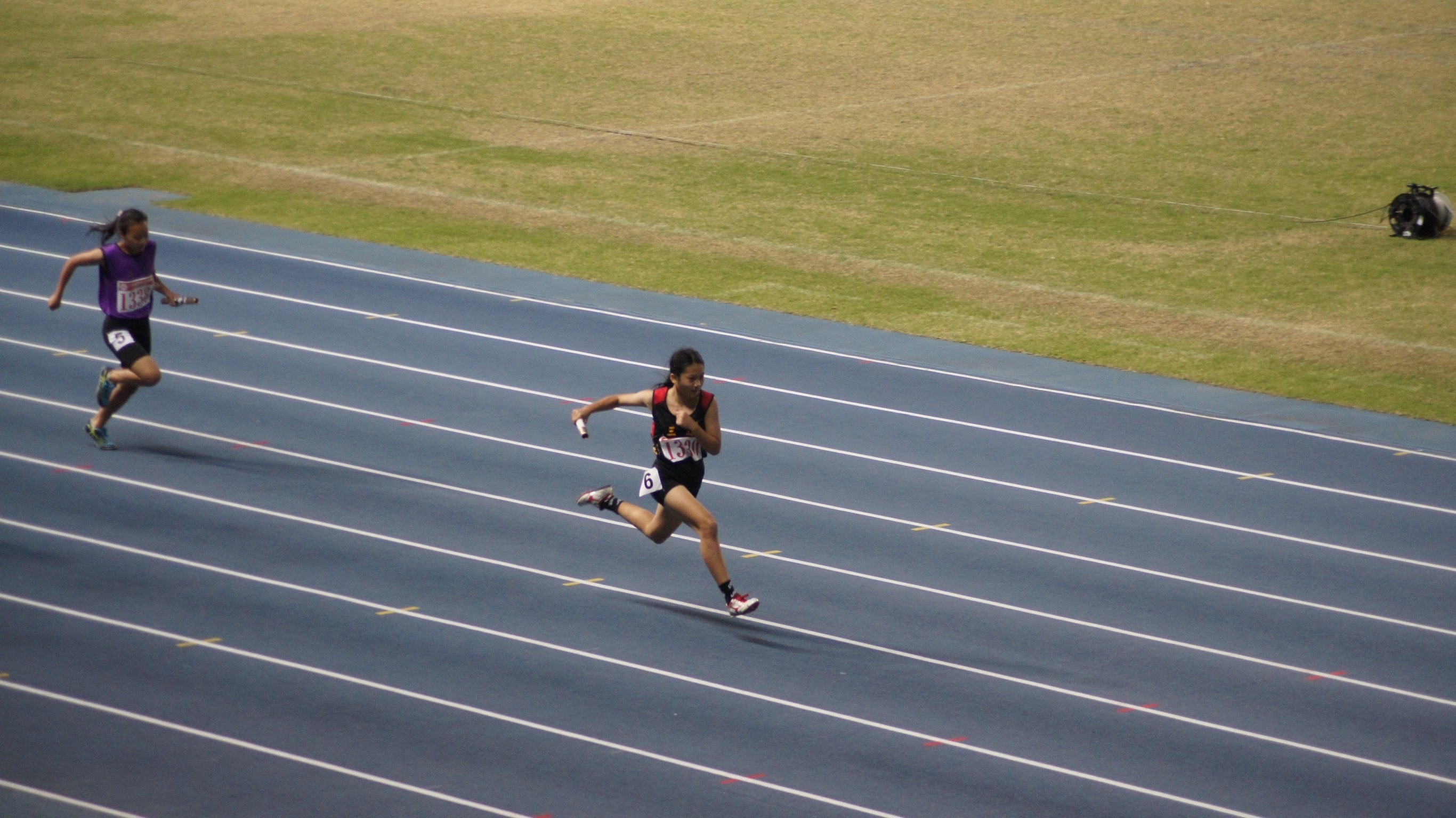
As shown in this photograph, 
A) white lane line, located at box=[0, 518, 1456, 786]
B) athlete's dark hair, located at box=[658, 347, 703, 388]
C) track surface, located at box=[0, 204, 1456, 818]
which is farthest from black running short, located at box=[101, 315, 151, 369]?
athlete's dark hair, located at box=[658, 347, 703, 388]

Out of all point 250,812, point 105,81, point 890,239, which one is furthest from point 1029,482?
point 105,81

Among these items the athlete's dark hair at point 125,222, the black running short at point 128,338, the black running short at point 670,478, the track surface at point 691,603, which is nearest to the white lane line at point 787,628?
the track surface at point 691,603

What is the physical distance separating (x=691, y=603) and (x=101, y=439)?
4.92 meters

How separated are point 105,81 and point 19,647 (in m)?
21.4

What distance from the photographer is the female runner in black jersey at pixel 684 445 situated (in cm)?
976

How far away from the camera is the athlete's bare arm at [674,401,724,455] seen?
9766 mm

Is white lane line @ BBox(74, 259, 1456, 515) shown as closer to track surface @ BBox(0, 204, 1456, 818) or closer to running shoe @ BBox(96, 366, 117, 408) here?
track surface @ BBox(0, 204, 1456, 818)

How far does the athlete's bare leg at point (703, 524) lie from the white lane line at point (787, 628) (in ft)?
1.36

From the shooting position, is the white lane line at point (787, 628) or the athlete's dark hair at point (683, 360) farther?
the athlete's dark hair at point (683, 360)

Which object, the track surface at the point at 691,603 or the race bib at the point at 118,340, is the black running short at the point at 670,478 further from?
the race bib at the point at 118,340

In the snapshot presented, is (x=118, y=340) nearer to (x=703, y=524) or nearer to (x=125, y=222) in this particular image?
(x=125, y=222)

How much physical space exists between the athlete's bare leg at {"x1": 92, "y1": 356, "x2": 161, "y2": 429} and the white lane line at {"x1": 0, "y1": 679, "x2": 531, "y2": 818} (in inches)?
151

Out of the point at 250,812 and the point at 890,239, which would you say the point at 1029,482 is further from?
the point at 890,239

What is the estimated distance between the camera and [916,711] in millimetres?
8961
